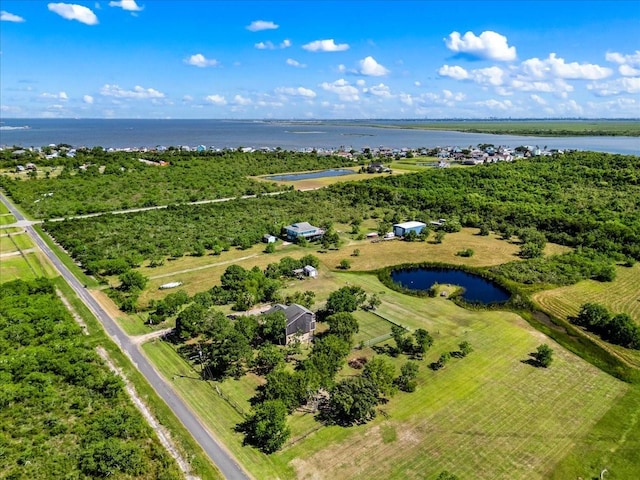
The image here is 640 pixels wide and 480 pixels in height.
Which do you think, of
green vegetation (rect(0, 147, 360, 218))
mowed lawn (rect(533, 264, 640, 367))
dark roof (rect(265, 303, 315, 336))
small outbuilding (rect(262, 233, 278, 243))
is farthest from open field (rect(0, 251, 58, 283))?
mowed lawn (rect(533, 264, 640, 367))

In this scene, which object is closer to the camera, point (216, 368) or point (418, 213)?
point (216, 368)

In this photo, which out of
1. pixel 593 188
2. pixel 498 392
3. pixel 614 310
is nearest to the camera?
pixel 498 392

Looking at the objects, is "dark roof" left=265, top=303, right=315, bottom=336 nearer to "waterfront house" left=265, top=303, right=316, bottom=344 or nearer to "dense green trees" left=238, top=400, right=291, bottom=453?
"waterfront house" left=265, top=303, right=316, bottom=344

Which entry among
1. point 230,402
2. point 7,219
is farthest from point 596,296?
point 7,219

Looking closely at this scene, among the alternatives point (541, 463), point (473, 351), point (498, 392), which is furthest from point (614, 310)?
point (541, 463)

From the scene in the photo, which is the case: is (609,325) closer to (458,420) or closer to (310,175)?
(458,420)

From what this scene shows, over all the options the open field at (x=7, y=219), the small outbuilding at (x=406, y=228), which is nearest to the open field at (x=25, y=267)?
the open field at (x=7, y=219)

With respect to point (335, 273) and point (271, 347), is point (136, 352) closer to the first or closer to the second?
point (271, 347)
